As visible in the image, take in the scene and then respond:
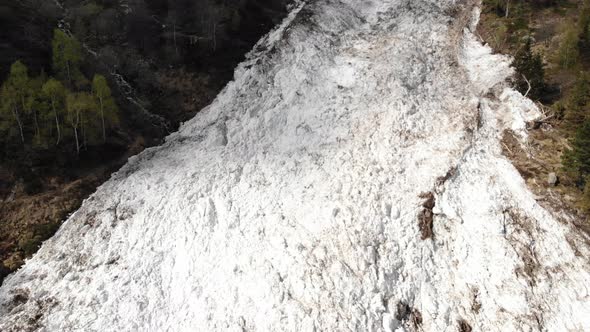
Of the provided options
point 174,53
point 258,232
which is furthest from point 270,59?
point 258,232

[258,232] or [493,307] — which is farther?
[258,232]

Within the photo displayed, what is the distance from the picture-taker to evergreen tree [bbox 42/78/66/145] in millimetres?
31266

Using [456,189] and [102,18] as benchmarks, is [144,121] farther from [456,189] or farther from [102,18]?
[456,189]

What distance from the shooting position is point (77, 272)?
2531 cm

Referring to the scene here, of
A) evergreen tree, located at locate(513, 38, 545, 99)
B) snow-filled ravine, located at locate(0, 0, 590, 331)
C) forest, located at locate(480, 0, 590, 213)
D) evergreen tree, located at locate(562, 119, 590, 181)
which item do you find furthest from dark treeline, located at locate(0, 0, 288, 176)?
evergreen tree, located at locate(562, 119, 590, 181)

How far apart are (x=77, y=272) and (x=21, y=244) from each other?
A: 508 cm

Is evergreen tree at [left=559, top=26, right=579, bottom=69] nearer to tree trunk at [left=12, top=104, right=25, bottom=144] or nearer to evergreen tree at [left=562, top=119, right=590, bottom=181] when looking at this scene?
evergreen tree at [left=562, top=119, right=590, bottom=181]

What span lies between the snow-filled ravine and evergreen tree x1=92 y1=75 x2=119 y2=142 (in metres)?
4.14

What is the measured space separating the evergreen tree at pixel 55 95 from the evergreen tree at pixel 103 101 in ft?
7.72

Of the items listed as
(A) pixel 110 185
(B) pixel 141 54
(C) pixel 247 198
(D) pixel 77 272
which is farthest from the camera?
(B) pixel 141 54

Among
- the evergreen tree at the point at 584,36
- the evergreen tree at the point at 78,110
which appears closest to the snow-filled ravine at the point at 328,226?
the evergreen tree at the point at 78,110

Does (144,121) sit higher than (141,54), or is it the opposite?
(141,54)

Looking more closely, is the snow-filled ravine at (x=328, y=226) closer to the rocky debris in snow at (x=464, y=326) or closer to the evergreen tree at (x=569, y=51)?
the rocky debris in snow at (x=464, y=326)

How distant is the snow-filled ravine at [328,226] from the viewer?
22828mm
